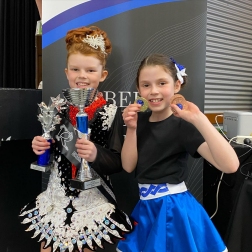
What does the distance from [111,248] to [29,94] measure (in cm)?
88

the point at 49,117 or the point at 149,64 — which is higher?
the point at 149,64

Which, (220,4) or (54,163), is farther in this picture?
(220,4)

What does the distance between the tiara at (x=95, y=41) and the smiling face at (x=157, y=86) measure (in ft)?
0.75

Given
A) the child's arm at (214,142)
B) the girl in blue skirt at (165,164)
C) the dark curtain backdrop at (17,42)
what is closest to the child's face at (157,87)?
the girl in blue skirt at (165,164)

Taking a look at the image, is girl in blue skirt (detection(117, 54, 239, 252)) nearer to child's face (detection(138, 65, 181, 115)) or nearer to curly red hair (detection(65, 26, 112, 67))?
child's face (detection(138, 65, 181, 115))

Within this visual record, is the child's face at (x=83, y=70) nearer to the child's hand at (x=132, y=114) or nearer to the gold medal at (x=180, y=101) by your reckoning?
the child's hand at (x=132, y=114)

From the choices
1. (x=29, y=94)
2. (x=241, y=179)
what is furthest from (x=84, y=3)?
(x=241, y=179)

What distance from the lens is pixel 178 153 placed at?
1.20 meters

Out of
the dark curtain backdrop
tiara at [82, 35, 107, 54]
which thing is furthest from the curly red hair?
the dark curtain backdrop

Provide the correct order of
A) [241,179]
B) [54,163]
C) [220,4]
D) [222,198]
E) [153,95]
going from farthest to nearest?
[220,4] < [222,198] < [241,179] < [54,163] < [153,95]

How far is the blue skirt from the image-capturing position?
109 centimetres

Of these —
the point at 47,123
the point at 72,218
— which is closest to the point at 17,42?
the point at 47,123

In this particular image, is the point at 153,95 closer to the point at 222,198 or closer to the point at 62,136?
the point at 62,136

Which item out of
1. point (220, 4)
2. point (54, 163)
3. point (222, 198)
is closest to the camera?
point (54, 163)
